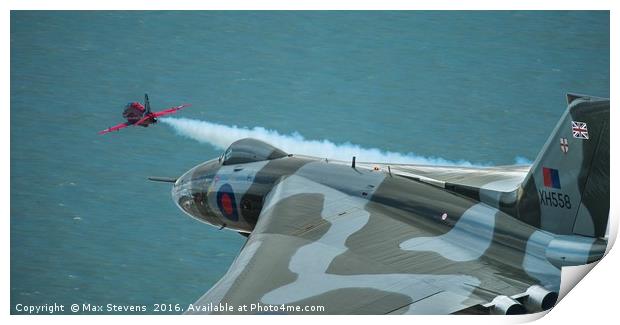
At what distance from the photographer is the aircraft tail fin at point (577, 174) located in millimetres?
34812

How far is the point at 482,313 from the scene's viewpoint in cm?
3111

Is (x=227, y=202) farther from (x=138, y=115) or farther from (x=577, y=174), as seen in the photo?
(x=138, y=115)

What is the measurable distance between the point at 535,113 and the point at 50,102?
26.6m

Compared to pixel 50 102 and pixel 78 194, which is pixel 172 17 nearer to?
pixel 50 102

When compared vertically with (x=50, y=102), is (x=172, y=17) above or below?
above

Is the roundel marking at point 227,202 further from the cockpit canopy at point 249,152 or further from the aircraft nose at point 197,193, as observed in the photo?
the cockpit canopy at point 249,152

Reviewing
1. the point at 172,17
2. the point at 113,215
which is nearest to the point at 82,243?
the point at 113,215

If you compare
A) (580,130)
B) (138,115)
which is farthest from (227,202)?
(138,115)

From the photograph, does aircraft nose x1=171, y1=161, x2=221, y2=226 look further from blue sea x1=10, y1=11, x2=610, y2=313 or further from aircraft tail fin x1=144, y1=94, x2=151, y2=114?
aircraft tail fin x1=144, y1=94, x2=151, y2=114

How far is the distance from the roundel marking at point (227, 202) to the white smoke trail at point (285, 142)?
14.8m

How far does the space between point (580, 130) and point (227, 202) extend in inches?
580

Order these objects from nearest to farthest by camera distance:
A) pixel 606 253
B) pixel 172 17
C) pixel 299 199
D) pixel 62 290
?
pixel 606 253
pixel 299 199
pixel 62 290
pixel 172 17

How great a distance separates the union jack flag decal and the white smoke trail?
70.9 feet

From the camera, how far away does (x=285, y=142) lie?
5794cm
